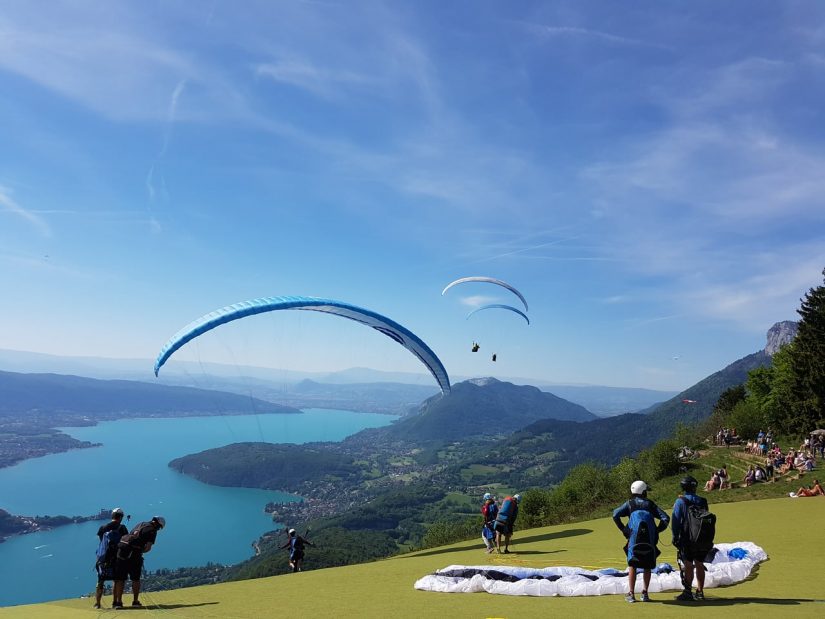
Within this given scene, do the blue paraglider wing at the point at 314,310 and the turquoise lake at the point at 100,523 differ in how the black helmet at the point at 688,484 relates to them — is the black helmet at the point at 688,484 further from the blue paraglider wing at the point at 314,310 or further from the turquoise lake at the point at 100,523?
the turquoise lake at the point at 100,523

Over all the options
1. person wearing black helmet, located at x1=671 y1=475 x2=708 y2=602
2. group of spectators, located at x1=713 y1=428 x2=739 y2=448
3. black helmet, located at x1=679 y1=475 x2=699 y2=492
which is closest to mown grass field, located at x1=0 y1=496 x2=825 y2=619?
person wearing black helmet, located at x1=671 y1=475 x2=708 y2=602

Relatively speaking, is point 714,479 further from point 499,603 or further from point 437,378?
point 499,603

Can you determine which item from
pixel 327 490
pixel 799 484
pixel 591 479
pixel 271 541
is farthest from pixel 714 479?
pixel 327 490

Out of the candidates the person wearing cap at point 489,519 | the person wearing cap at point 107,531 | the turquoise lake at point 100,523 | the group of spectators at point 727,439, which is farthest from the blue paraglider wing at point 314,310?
the turquoise lake at point 100,523

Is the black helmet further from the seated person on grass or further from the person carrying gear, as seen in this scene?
the seated person on grass

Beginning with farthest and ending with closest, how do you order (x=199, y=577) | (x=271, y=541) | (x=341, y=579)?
(x=271, y=541), (x=199, y=577), (x=341, y=579)

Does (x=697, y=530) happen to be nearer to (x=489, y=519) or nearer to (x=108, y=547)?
(x=489, y=519)

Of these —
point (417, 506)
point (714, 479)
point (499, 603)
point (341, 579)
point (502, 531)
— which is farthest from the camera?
point (417, 506)
